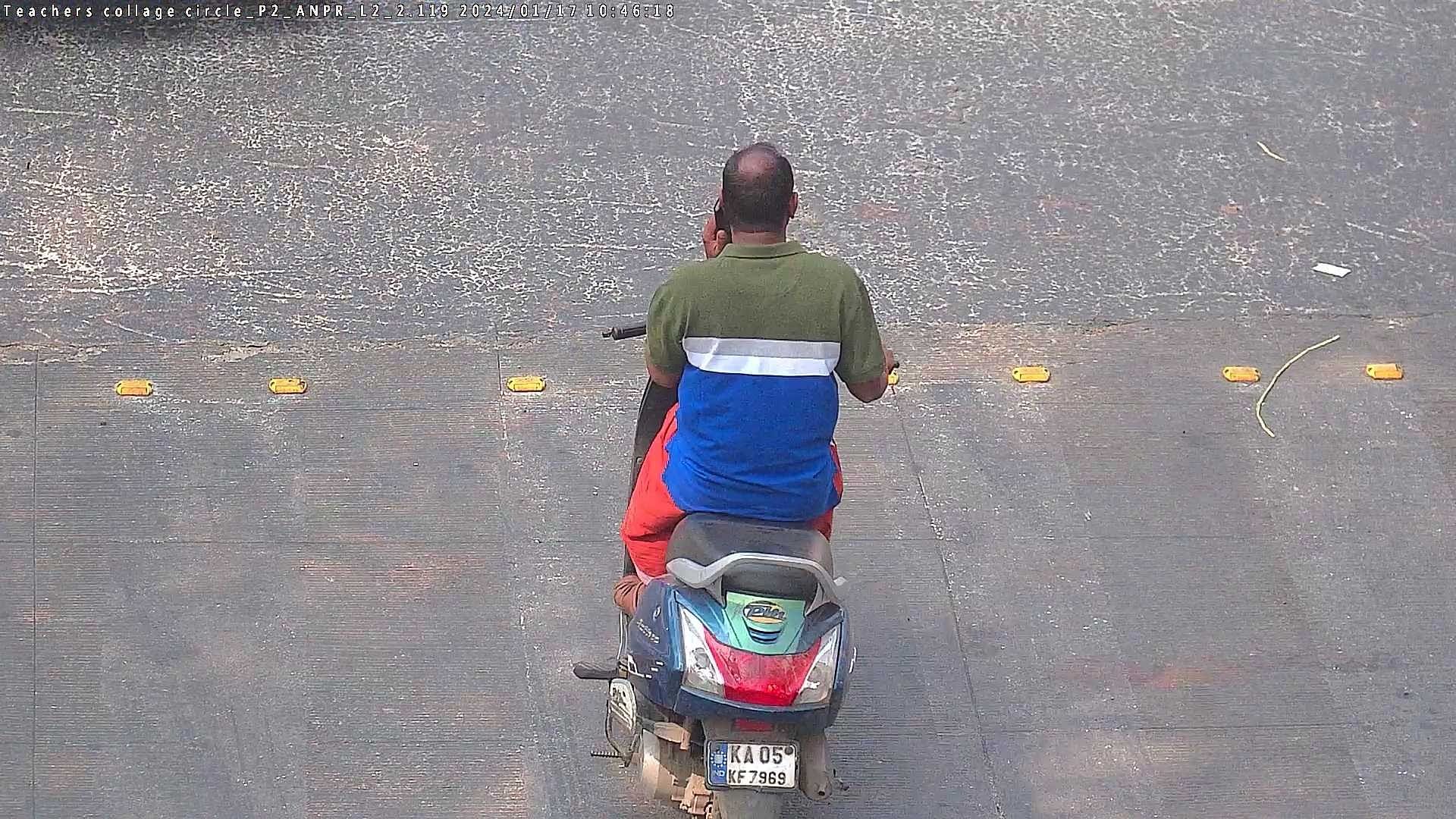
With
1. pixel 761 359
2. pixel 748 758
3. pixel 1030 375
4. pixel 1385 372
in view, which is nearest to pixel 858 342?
pixel 761 359

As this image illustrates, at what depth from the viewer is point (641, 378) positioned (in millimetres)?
6031

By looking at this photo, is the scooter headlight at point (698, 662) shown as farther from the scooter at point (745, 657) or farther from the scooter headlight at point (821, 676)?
the scooter headlight at point (821, 676)

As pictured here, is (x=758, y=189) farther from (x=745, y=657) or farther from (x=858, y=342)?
(x=745, y=657)

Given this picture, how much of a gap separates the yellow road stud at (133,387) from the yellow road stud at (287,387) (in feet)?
1.25

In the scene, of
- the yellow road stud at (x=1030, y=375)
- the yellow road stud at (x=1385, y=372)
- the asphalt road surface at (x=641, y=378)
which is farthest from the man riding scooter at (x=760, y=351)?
the yellow road stud at (x=1385, y=372)

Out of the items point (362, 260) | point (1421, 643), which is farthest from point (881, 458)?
point (362, 260)

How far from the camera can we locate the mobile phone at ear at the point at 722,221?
401cm

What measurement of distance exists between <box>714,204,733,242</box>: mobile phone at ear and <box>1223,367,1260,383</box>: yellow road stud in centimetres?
272

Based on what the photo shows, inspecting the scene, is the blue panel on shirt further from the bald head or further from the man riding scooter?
the bald head

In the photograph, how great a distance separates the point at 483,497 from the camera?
548 cm

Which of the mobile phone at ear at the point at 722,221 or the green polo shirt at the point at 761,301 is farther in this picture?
the mobile phone at ear at the point at 722,221

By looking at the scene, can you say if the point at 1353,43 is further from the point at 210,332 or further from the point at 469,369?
the point at 210,332

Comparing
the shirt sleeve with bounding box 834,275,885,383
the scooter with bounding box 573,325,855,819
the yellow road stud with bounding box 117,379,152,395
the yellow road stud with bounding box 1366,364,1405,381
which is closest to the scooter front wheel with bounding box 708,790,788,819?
the scooter with bounding box 573,325,855,819

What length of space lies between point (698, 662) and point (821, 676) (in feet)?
0.85
